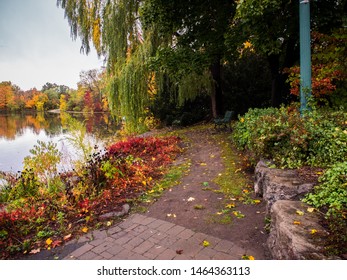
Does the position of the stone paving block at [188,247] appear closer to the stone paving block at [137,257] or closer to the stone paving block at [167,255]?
the stone paving block at [167,255]

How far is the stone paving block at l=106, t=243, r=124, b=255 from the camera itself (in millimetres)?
2799

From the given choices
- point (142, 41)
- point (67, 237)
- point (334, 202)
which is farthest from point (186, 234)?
point (142, 41)

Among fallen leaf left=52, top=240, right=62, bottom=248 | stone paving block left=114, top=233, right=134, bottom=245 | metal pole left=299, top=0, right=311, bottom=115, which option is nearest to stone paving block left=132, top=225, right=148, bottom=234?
stone paving block left=114, top=233, right=134, bottom=245

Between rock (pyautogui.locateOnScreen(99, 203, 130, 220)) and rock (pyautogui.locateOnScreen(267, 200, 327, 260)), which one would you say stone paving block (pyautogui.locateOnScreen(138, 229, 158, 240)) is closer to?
rock (pyautogui.locateOnScreen(99, 203, 130, 220))

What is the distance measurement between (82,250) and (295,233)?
2.33 metres

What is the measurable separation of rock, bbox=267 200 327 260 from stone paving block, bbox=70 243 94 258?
6.86 feet

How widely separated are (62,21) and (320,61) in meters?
9.73

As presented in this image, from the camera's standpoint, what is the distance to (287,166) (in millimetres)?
3846

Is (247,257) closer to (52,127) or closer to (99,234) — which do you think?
(99,234)

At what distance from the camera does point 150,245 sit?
2889mm

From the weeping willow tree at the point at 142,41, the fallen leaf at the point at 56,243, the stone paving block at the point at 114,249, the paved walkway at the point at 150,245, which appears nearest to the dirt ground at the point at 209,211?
the paved walkway at the point at 150,245

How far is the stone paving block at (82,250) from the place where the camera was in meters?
2.80
